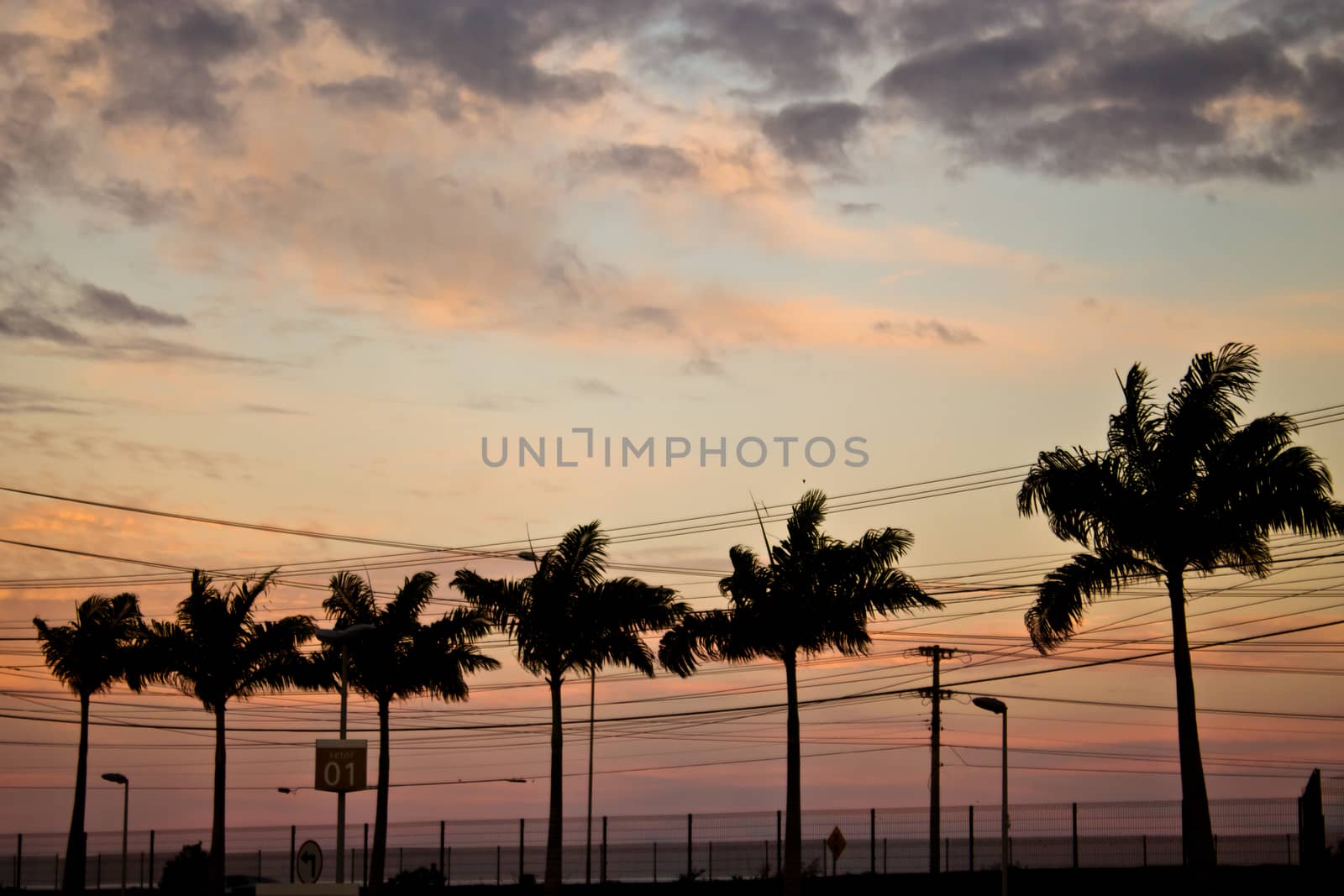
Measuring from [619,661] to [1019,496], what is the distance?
1804cm

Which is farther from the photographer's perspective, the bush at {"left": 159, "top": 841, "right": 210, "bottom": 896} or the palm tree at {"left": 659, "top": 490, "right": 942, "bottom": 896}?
the bush at {"left": 159, "top": 841, "right": 210, "bottom": 896}

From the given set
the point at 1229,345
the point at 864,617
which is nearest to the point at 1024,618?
the point at 1229,345

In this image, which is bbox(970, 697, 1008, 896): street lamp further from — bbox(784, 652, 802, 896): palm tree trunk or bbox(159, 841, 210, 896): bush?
bbox(159, 841, 210, 896): bush

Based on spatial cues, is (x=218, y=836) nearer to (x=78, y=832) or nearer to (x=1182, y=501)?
(x=78, y=832)

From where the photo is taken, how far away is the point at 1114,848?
5888 cm

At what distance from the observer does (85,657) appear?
6391 centimetres

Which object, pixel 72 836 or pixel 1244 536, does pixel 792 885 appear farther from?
pixel 72 836

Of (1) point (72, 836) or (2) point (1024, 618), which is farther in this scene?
(1) point (72, 836)

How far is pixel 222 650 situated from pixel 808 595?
25.8 metres

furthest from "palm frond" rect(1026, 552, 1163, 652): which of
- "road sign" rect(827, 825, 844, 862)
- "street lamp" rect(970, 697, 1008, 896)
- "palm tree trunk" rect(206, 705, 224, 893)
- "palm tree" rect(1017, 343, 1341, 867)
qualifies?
"palm tree trunk" rect(206, 705, 224, 893)

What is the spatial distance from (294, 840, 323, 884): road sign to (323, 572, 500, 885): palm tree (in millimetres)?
23250

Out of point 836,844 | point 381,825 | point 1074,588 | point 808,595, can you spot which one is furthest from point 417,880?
point 1074,588

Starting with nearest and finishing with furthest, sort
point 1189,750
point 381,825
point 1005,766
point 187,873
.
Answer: point 1189,750, point 1005,766, point 381,825, point 187,873

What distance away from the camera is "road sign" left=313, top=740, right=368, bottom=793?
3525 centimetres
